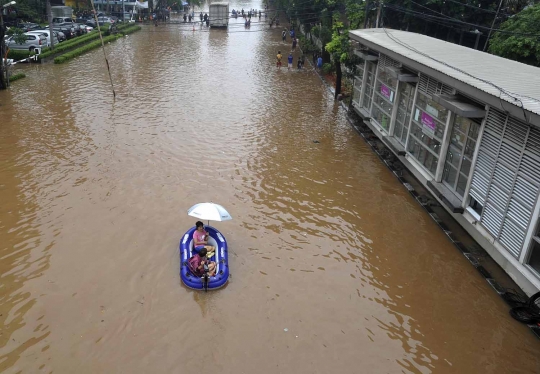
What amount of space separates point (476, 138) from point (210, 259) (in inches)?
266

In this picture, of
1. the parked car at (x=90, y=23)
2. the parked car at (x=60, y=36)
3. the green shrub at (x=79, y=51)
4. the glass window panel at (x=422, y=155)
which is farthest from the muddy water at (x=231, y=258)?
the parked car at (x=90, y=23)

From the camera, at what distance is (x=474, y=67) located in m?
11.8

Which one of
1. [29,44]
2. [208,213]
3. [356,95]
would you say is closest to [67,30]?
[29,44]

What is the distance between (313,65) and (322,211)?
21672 millimetres

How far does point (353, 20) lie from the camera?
2797cm

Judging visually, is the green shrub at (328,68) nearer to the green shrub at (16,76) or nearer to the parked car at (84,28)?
the green shrub at (16,76)

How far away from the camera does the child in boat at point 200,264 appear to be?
9.03m

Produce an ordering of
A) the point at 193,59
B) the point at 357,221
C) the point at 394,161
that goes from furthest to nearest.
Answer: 1. the point at 193,59
2. the point at 394,161
3. the point at 357,221

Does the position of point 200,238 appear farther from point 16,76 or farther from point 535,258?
point 16,76

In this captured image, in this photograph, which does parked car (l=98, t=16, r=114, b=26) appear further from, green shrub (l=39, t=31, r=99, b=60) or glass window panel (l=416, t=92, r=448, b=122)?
glass window panel (l=416, t=92, r=448, b=122)

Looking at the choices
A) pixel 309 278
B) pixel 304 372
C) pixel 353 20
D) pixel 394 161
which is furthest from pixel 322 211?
pixel 353 20

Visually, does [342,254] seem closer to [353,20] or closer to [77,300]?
[77,300]

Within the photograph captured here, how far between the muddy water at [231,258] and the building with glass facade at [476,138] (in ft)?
3.17

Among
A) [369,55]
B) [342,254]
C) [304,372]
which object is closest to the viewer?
[304,372]
